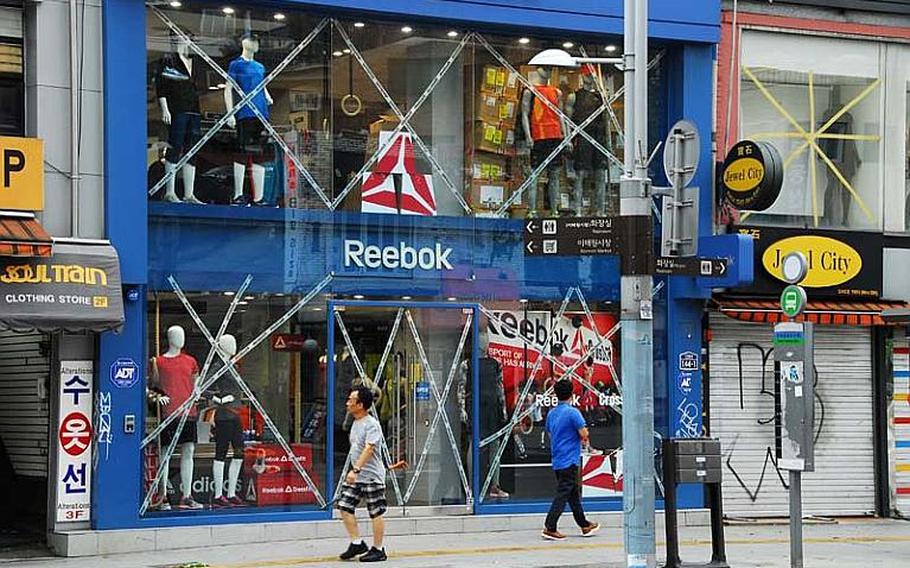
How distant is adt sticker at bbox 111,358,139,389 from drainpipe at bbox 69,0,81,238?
4.98 ft

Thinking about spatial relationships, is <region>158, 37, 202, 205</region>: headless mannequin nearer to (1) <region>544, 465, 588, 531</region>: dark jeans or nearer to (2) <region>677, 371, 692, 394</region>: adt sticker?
(1) <region>544, 465, 588, 531</region>: dark jeans

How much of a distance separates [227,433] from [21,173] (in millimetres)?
3968

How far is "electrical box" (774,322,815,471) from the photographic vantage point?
48.1ft

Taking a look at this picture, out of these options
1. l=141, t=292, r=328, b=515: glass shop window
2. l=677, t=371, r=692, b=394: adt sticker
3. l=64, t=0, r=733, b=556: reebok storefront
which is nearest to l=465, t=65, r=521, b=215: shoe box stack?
l=64, t=0, r=733, b=556: reebok storefront

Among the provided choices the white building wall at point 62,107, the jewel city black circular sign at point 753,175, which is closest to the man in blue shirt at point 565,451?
the jewel city black circular sign at point 753,175

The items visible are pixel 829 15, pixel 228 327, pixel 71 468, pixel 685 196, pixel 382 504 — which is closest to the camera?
pixel 685 196

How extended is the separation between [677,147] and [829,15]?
8.61m

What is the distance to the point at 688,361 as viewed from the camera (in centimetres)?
2034

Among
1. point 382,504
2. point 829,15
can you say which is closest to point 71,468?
point 382,504

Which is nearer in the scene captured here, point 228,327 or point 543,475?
point 228,327

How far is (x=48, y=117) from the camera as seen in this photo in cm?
1659

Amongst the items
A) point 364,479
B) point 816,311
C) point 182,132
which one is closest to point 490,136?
point 182,132

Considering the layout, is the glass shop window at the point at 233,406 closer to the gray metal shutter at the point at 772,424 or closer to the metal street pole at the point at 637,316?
the metal street pole at the point at 637,316

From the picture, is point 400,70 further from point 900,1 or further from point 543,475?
point 900,1
